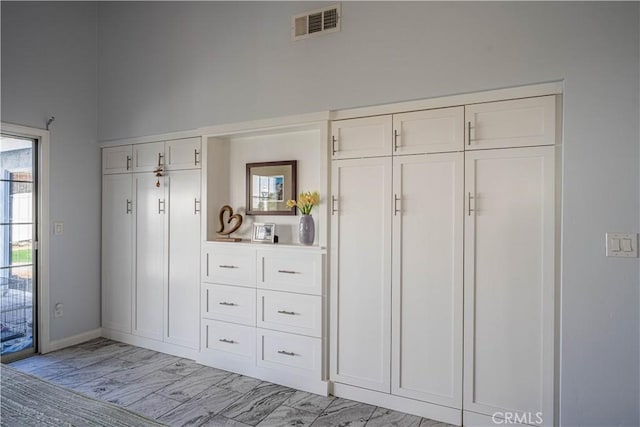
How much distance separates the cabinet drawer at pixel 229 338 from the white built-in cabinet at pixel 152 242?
19 cm

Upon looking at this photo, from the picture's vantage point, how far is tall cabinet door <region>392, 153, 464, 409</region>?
234cm

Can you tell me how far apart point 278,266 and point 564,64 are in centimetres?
231

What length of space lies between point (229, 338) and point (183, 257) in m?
0.90

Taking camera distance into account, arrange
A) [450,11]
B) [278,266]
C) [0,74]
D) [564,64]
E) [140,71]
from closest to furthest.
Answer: [564,64]
[450,11]
[278,266]
[0,74]
[140,71]

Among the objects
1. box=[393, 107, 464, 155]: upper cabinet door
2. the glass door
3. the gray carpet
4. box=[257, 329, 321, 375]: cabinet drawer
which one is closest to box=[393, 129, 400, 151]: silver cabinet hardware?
box=[393, 107, 464, 155]: upper cabinet door

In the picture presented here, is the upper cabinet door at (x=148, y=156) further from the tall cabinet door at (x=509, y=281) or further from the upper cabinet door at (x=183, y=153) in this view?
the tall cabinet door at (x=509, y=281)

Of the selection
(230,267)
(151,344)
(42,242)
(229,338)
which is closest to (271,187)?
(230,267)

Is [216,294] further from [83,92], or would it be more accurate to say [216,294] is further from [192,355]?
[83,92]

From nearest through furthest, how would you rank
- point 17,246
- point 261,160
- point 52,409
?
1. point 52,409
2. point 261,160
3. point 17,246

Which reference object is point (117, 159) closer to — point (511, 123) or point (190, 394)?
point (190, 394)

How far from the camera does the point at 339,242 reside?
8.89 feet

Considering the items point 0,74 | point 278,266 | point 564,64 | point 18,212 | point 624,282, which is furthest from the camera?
point 18,212

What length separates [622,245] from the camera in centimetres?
194

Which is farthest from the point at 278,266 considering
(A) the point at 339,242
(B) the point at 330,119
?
(B) the point at 330,119
